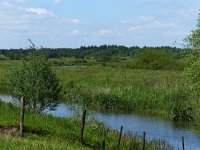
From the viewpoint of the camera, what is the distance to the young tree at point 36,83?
35.2m

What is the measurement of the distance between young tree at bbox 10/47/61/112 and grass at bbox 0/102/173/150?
5965 mm

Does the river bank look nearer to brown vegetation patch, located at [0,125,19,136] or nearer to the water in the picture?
brown vegetation patch, located at [0,125,19,136]

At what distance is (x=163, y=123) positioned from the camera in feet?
157

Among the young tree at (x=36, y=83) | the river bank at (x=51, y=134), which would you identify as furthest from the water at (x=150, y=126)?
the river bank at (x=51, y=134)

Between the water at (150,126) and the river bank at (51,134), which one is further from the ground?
the river bank at (51,134)

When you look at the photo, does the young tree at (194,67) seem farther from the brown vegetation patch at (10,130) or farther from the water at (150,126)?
the brown vegetation patch at (10,130)

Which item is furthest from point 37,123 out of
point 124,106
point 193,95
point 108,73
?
point 108,73

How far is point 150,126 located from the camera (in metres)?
45.2

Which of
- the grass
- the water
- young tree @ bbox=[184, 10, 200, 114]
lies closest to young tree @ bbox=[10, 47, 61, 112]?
the water

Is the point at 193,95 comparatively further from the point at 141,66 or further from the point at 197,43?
the point at 141,66

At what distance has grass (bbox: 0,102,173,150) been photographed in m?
20.1

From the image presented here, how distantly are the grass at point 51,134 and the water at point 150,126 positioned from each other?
7592 mm

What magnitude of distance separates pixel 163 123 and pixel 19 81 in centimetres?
1745

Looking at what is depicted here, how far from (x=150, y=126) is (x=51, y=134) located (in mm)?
22304
